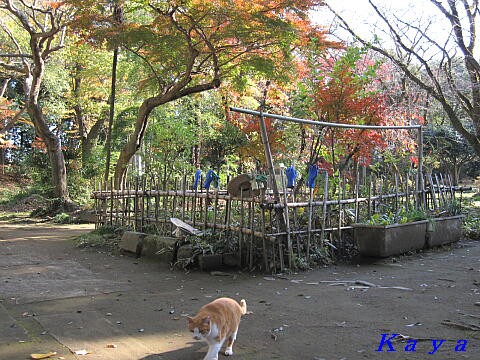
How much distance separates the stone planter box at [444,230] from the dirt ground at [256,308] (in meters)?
0.32

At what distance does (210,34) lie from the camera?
9602 mm

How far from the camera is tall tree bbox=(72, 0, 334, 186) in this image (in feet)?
29.0

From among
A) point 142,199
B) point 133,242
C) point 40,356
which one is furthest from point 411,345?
point 142,199

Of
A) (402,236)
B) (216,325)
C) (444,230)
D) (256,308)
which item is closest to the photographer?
(216,325)

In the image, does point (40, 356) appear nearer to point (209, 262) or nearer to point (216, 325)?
point (216, 325)

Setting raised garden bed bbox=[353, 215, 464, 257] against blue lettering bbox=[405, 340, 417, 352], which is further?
raised garden bed bbox=[353, 215, 464, 257]

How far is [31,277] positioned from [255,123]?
24.2ft

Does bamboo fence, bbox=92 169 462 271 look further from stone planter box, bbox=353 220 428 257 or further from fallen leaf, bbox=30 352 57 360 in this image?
fallen leaf, bbox=30 352 57 360

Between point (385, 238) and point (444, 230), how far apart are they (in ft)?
5.62

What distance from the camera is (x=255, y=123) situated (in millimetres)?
12211

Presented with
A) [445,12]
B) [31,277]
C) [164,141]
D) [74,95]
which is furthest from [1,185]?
[445,12]

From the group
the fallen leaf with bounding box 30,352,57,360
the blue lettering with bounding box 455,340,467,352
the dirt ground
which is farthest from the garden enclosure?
the fallen leaf with bounding box 30,352,57,360

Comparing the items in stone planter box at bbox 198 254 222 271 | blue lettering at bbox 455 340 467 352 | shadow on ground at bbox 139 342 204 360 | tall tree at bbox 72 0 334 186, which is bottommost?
shadow on ground at bbox 139 342 204 360

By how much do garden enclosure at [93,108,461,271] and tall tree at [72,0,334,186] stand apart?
3.09 meters
